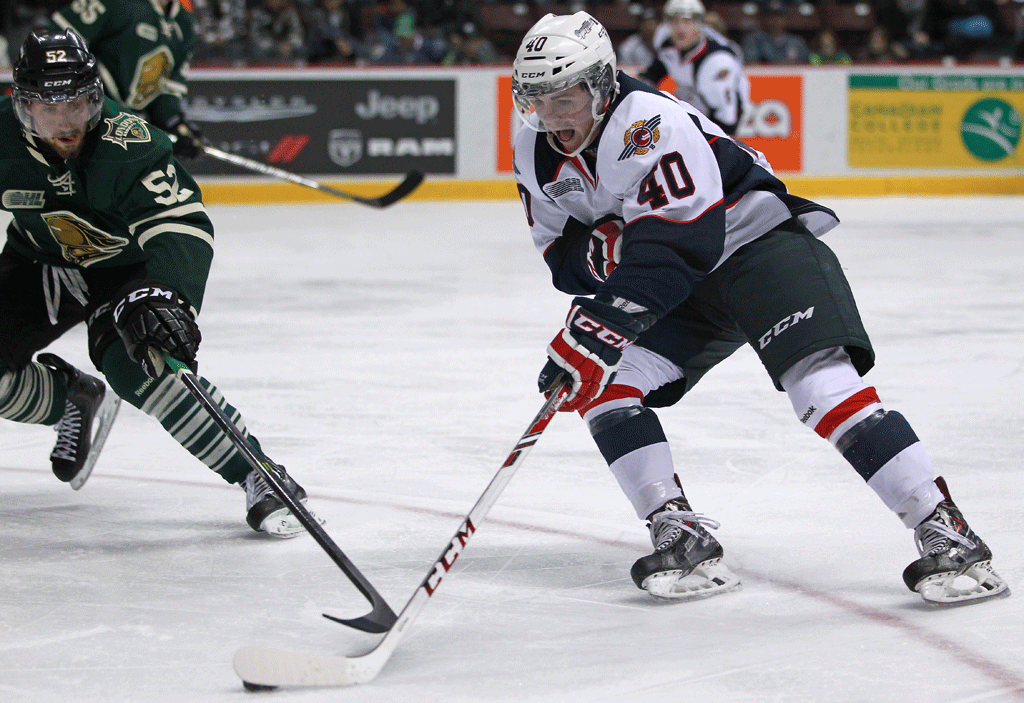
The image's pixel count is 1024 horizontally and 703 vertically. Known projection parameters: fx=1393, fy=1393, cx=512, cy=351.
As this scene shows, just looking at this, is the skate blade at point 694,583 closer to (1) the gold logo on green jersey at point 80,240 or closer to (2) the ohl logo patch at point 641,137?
(2) the ohl logo patch at point 641,137

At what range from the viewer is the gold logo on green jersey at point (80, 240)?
2.58m

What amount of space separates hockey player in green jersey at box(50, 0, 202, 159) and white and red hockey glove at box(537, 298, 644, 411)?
344 centimetres

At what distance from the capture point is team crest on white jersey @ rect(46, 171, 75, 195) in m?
2.52

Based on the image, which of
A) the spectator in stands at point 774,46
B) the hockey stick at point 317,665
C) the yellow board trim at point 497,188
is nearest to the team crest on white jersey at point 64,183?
the hockey stick at point 317,665

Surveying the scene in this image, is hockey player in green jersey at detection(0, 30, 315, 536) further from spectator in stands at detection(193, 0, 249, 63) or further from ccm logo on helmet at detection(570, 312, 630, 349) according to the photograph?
spectator in stands at detection(193, 0, 249, 63)

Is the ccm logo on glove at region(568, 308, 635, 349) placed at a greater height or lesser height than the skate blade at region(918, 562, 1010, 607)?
greater

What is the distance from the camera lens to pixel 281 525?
246 centimetres

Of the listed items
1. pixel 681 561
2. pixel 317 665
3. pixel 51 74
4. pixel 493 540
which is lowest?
pixel 493 540

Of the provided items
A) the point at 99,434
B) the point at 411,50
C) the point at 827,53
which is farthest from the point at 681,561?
the point at 827,53

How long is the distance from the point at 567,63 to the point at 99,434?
1.42 metres

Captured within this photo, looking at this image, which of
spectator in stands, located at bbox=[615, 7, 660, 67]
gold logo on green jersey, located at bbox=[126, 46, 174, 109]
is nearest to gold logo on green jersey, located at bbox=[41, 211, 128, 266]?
gold logo on green jersey, located at bbox=[126, 46, 174, 109]

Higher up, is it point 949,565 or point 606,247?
point 606,247

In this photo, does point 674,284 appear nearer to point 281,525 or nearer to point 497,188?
point 281,525

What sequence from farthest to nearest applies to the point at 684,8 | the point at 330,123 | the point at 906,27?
1. the point at 906,27
2. the point at 330,123
3. the point at 684,8
